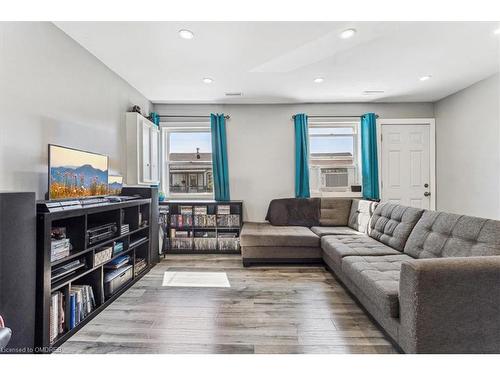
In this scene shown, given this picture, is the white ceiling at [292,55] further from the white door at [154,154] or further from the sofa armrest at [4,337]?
the sofa armrest at [4,337]

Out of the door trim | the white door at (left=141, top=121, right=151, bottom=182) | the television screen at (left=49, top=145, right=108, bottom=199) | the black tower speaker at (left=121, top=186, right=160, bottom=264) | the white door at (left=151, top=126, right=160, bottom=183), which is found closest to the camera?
the television screen at (left=49, top=145, right=108, bottom=199)

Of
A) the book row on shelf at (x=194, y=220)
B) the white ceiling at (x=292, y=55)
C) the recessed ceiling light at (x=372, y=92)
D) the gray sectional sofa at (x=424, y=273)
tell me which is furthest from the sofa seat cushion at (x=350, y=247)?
the recessed ceiling light at (x=372, y=92)

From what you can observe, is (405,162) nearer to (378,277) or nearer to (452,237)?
(452,237)

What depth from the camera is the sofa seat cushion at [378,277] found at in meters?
1.67

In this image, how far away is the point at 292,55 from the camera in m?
2.73

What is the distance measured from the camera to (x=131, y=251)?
2934mm

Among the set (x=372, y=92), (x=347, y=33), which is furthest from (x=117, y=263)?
(x=372, y=92)

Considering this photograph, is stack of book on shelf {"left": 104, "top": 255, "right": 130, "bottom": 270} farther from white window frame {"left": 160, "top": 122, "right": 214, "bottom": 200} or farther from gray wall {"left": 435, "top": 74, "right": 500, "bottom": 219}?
gray wall {"left": 435, "top": 74, "right": 500, "bottom": 219}

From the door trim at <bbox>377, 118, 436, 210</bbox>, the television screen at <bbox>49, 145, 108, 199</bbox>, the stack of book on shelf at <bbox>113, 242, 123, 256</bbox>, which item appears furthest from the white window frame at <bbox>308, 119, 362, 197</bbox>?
the television screen at <bbox>49, 145, 108, 199</bbox>

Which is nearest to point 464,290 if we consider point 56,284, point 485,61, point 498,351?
point 498,351

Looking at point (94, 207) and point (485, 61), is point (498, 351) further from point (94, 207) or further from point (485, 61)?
point (485, 61)

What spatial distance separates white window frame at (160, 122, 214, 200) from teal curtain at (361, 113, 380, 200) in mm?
2599

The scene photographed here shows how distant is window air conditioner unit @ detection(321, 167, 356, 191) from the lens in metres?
4.54

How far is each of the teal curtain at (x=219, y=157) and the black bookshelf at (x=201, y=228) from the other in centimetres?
24
